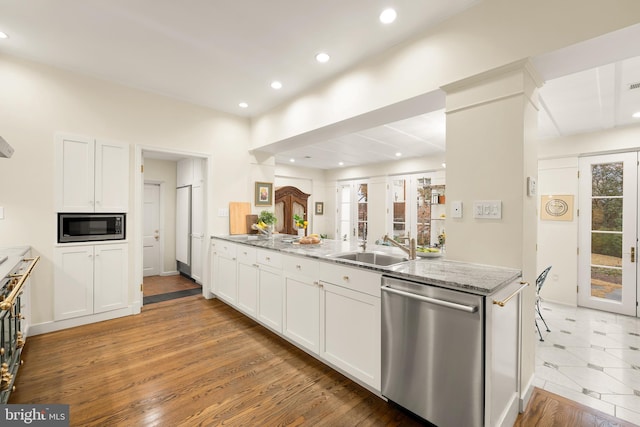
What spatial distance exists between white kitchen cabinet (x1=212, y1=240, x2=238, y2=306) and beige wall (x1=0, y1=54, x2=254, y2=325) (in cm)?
102

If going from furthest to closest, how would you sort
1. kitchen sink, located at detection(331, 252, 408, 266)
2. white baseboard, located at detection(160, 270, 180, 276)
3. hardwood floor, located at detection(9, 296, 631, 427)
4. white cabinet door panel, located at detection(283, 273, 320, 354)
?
white baseboard, located at detection(160, 270, 180, 276), kitchen sink, located at detection(331, 252, 408, 266), white cabinet door panel, located at detection(283, 273, 320, 354), hardwood floor, located at detection(9, 296, 631, 427)

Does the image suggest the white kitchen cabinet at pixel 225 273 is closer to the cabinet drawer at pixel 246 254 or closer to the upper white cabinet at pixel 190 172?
the cabinet drawer at pixel 246 254

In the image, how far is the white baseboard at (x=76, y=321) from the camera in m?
3.07

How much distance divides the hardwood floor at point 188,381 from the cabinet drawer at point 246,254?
0.79m

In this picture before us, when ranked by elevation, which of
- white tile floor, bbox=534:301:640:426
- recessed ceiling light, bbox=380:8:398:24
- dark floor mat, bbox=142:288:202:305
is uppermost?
recessed ceiling light, bbox=380:8:398:24

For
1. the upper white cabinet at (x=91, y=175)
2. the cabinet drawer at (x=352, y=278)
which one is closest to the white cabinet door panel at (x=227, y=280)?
the upper white cabinet at (x=91, y=175)

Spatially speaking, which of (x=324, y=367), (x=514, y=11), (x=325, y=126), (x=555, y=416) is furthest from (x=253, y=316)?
(x=514, y=11)

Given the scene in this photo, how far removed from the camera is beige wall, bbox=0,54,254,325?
2.96 m

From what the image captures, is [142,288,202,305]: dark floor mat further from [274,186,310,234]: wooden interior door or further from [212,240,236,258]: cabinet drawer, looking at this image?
[274,186,310,234]: wooden interior door

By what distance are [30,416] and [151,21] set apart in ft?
9.72

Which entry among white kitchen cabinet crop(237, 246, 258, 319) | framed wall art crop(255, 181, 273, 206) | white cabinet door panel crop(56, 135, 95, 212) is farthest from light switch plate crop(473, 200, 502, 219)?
white cabinet door panel crop(56, 135, 95, 212)

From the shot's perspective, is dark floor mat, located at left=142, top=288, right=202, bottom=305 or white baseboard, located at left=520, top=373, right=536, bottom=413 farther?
dark floor mat, located at left=142, top=288, right=202, bottom=305

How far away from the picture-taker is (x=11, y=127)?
2.96m

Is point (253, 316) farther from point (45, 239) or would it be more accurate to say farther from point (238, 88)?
point (238, 88)
